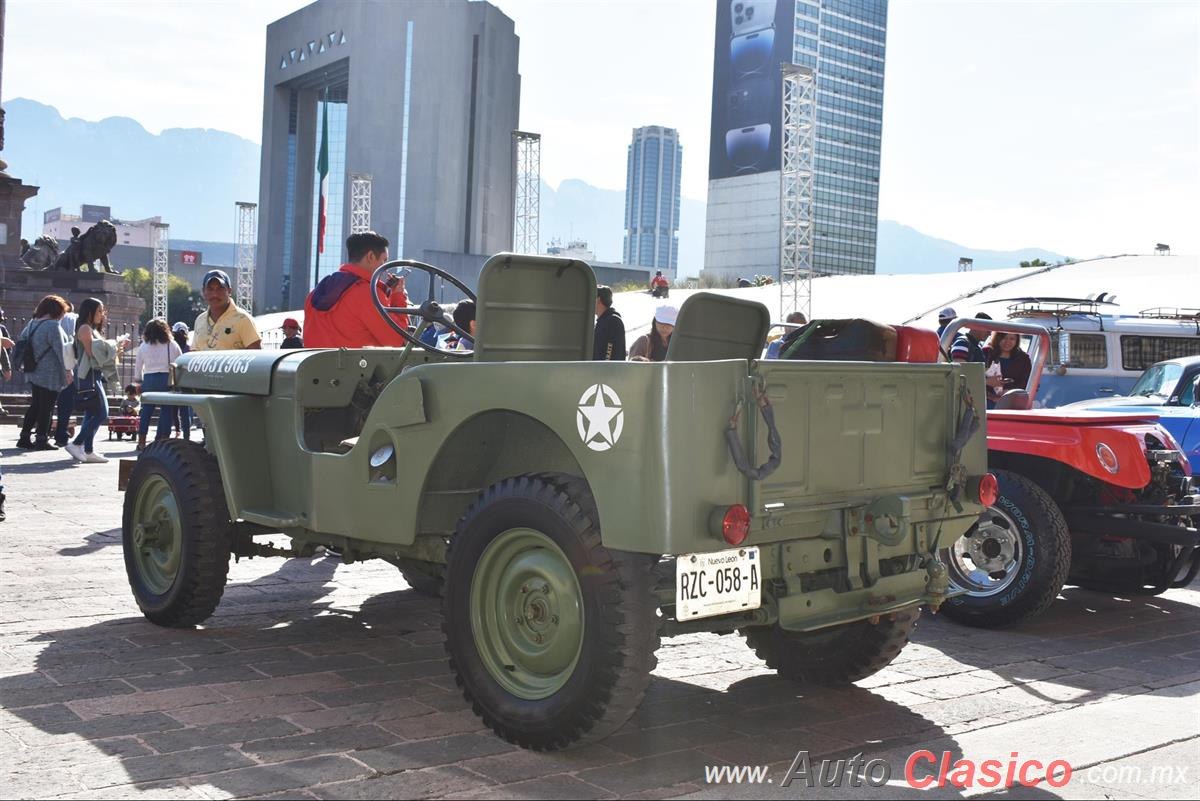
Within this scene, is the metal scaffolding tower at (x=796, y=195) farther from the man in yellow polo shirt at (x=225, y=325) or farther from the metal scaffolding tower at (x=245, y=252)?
the metal scaffolding tower at (x=245, y=252)

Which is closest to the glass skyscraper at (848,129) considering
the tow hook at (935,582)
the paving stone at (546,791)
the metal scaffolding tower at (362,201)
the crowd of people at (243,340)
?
the metal scaffolding tower at (362,201)

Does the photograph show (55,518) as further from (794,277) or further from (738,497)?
(794,277)

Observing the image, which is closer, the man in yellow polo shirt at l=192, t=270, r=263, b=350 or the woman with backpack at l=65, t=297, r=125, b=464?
the man in yellow polo shirt at l=192, t=270, r=263, b=350

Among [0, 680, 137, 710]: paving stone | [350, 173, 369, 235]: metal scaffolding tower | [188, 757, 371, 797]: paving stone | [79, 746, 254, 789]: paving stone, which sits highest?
[350, 173, 369, 235]: metal scaffolding tower

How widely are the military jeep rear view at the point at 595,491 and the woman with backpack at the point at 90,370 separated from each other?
8.80m

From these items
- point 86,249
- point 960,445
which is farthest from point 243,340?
point 86,249

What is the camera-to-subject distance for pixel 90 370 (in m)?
13.2

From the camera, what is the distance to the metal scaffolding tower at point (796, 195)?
123 ft

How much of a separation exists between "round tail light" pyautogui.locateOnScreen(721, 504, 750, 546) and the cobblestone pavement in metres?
0.77

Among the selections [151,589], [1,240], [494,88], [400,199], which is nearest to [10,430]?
[1,240]

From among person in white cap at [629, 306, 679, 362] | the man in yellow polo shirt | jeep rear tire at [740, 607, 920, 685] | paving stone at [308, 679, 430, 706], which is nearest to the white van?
person in white cap at [629, 306, 679, 362]

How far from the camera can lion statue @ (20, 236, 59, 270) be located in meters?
27.8

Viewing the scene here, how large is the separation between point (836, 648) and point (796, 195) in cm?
3521

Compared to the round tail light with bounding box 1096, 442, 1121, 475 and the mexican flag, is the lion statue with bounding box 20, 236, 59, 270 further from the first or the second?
the mexican flag
